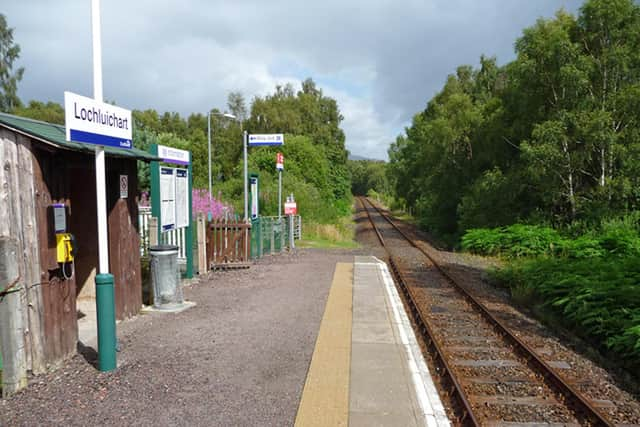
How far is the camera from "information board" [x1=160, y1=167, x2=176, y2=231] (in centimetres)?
940

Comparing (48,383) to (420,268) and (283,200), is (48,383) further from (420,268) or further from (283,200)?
(283,200)

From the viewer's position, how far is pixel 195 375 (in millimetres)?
5355

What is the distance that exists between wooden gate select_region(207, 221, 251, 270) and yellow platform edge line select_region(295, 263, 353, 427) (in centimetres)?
495

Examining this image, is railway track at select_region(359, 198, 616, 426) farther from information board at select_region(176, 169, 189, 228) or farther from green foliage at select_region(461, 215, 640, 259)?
green foliage at select_region(461, 215, 640, 259)

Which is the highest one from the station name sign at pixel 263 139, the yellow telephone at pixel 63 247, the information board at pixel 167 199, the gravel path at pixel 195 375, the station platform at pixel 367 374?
the station name sign at pixel 263 139

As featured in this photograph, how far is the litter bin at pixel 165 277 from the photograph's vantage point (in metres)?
8.27

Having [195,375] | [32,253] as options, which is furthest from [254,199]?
[32,253]

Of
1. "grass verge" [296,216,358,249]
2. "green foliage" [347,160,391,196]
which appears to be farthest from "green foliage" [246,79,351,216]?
"green foliage" [347,160,391,196]

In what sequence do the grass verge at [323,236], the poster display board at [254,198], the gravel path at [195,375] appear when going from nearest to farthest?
the gravel path at [195,375]
the poster display board at [254,198]
the grass verge at [323,236]

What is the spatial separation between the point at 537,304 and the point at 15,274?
9.98 meters

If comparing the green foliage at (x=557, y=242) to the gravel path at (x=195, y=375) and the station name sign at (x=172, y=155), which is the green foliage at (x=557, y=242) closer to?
the gravel path at (x=195, y=375)

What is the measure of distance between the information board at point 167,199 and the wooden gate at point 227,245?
9.89 feet

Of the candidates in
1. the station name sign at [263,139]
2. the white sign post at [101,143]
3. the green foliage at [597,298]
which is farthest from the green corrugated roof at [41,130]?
the station name sign at [263,139]

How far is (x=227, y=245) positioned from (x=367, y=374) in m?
8.47
